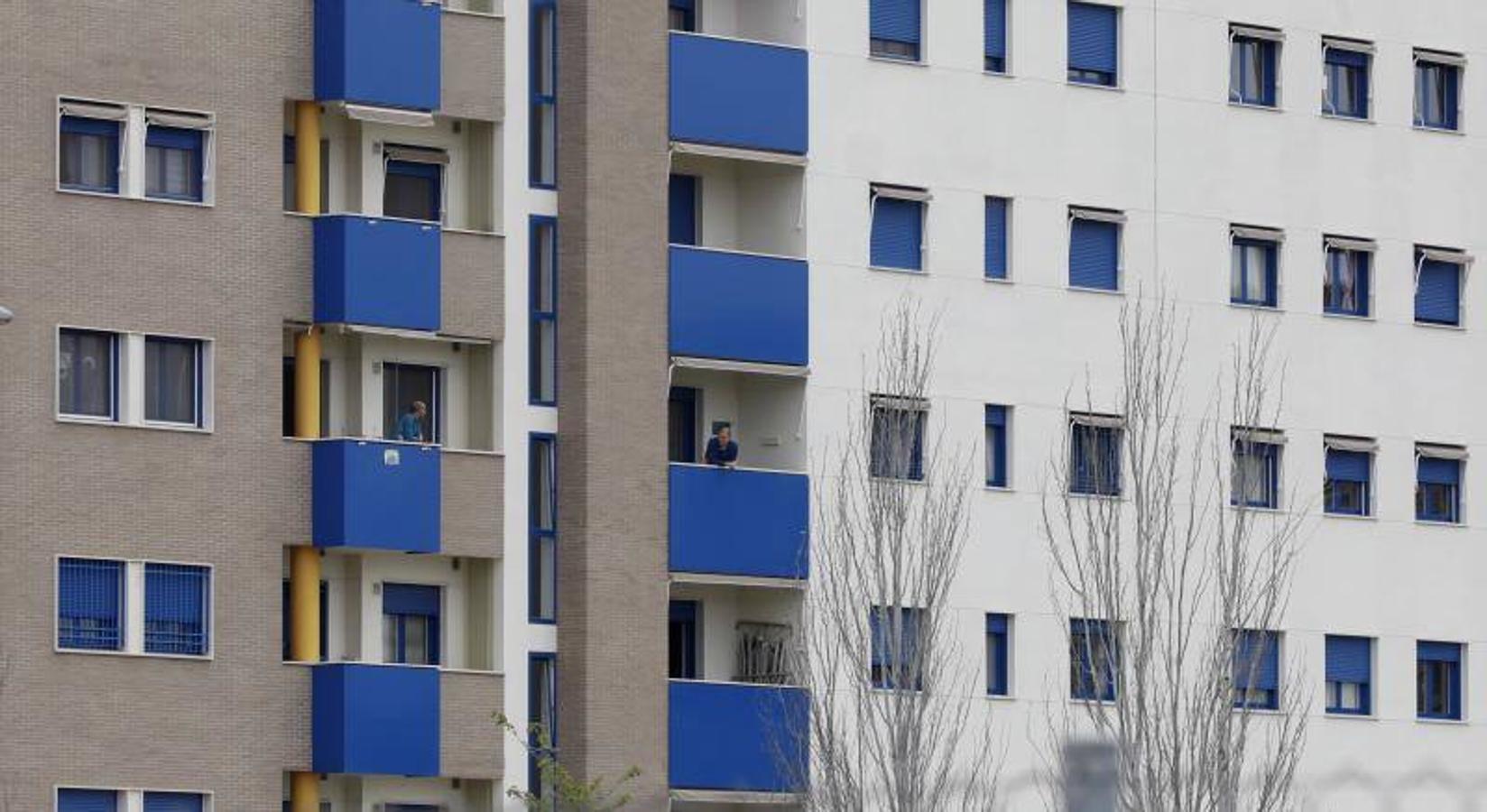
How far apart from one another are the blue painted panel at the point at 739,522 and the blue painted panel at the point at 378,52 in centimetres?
617

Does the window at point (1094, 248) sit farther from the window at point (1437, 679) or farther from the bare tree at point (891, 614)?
the window at point (1437, 679)

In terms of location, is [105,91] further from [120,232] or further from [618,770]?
[618,770]

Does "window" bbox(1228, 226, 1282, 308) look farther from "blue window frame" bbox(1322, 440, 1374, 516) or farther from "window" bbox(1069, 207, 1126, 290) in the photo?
"blue window frame" bbox(1322, 440, 1374, 516)

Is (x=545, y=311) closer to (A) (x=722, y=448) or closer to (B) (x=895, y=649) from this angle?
(A) (x=722, y=448)

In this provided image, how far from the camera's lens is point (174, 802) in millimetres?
42438

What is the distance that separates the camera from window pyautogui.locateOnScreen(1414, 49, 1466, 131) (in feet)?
180

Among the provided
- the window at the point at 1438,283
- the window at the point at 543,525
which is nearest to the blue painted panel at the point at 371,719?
the window at the point at 543,525

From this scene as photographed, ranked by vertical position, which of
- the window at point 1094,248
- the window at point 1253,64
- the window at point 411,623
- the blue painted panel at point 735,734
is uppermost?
the window at point 1253,64

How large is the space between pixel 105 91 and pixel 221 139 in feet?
5.05

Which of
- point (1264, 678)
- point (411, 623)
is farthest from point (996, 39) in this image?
point (411, 623)

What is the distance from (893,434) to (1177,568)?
5.96m

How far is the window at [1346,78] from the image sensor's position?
53531 millimetres

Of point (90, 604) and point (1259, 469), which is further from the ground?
point (1259, 469)

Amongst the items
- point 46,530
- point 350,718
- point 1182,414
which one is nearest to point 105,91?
point 46,530
